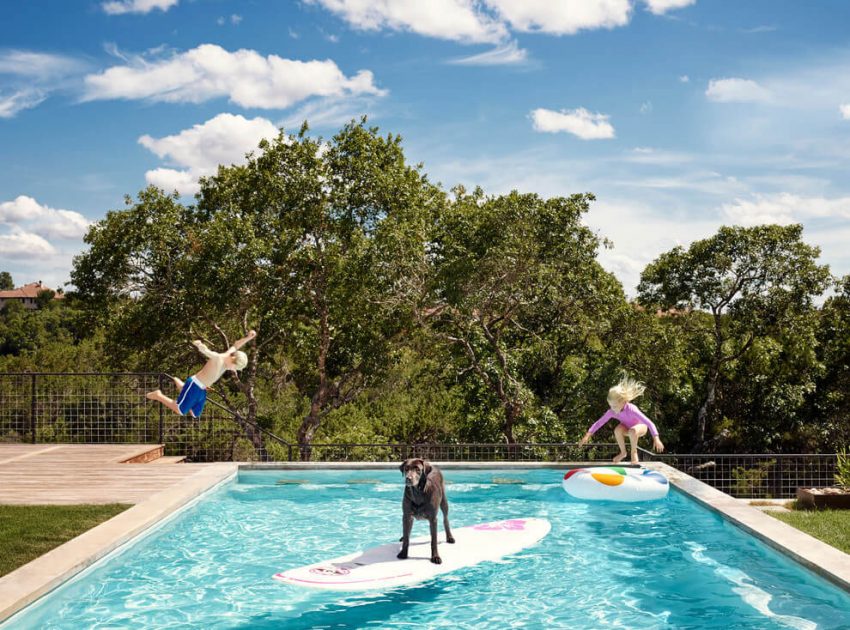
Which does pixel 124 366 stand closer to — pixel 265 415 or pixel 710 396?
pixel 265 415

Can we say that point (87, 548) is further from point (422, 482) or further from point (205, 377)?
point (422, 482)

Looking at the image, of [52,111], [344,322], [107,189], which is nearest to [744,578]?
[344,322]

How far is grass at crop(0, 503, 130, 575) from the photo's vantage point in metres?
7.89

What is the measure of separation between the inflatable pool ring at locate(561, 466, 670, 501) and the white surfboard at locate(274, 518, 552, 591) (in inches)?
105

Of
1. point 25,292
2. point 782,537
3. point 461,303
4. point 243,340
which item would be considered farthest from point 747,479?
point 25,292

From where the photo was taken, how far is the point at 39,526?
354 inches

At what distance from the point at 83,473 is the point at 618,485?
28.5ft

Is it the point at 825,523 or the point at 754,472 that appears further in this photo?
the point at 754,472

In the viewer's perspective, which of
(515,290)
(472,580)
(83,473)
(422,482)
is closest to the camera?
(422,482)

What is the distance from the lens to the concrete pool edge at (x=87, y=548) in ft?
21.8

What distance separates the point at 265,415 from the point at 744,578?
2047 cm

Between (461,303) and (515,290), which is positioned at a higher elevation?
(515,290)

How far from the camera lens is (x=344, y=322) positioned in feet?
73.0

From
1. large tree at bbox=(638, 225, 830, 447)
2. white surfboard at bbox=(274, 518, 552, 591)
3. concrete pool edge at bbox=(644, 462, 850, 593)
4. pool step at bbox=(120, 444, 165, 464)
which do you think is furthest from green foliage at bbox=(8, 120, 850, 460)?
white surfboard at bbox=(274, 518, 552, 591)
